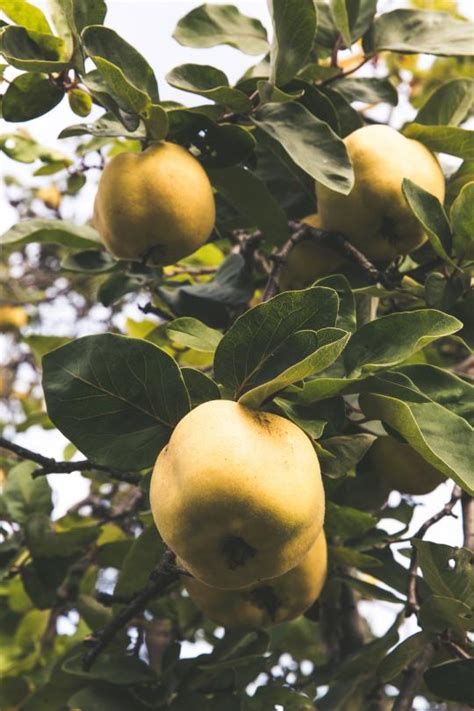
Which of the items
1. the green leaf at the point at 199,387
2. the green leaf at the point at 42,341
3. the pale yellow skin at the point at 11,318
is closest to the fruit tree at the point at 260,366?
the green leaf at the point at 199,387

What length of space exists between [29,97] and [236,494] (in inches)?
26.6

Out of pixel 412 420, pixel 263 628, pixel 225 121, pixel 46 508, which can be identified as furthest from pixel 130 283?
pixel 412 420

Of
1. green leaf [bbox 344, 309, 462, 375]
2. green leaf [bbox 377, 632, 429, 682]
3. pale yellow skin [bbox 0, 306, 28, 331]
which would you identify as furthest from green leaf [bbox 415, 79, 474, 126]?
pale yellow skin [bbox 0, 306, 28, 331]

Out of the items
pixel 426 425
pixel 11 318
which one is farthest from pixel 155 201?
pixel 11 318

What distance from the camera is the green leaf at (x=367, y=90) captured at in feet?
4.66

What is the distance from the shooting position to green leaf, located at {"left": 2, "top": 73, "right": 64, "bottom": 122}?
1.23 metres

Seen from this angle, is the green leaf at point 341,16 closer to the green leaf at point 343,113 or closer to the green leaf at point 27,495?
the green leaf at point 343,113

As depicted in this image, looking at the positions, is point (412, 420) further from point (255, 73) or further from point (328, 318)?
point (255, 73)

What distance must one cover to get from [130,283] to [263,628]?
54cm

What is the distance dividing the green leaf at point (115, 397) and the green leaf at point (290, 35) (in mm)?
463

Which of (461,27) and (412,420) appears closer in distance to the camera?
(412,420)

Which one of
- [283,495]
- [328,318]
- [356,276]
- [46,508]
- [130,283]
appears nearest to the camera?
[283,495]

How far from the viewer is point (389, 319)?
3.43 feet

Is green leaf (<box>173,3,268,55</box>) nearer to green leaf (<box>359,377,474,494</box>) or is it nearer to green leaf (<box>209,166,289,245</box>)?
green leaf (<box>209,166,289,245</box>)
